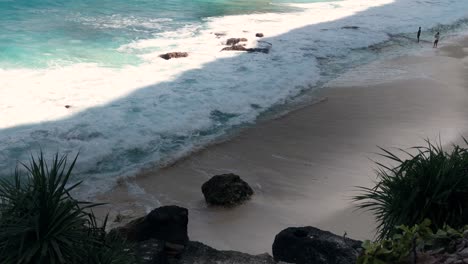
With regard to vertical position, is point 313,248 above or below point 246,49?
above

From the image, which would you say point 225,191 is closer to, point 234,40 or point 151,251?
point 151,251

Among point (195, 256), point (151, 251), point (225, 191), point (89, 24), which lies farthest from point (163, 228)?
point (89, 24)

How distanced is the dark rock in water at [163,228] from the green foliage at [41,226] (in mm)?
2243

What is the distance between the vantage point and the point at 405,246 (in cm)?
454

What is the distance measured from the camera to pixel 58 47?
2306cm

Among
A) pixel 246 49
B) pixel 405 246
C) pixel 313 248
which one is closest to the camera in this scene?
pixel 405 246

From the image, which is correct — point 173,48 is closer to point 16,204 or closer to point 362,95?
point 362,95

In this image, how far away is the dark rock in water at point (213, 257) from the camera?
23.0ft

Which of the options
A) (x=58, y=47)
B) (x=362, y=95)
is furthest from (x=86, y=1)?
(x=362, y=95)

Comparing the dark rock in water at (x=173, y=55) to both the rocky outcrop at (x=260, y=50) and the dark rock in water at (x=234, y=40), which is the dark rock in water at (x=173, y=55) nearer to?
the rocky outcrop at (x=260, y=50)

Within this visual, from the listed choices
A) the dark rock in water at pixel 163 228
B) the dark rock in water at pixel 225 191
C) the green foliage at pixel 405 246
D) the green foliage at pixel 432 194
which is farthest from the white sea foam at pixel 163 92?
the green foliage at pixel 405 246

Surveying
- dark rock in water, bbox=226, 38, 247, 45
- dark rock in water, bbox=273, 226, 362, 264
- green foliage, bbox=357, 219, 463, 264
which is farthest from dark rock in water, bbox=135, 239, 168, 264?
dark rock in water, bbox=226, 38, 247, 45

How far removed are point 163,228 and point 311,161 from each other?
510cm

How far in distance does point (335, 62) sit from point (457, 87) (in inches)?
202
